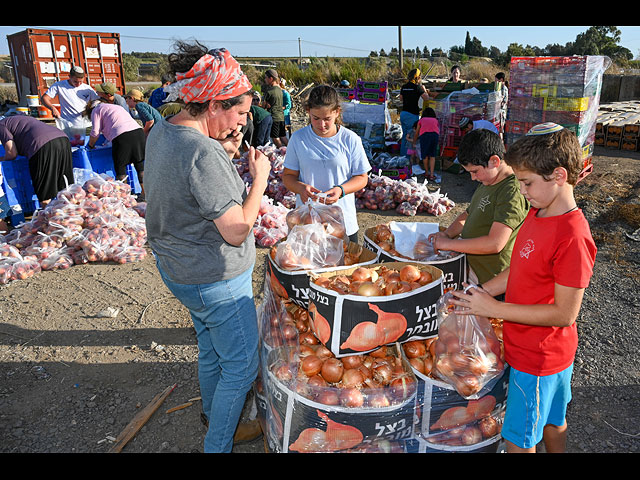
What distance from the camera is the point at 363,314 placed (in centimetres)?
194

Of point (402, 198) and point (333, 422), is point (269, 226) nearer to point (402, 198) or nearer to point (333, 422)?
point (402, 198)

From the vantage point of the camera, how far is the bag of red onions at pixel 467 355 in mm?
1915

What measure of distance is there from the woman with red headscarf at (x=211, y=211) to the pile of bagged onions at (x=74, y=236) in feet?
12.2

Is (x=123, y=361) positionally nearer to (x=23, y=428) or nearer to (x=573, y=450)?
(x=23, y=428)

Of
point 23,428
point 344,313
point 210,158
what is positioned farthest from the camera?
point 23,428

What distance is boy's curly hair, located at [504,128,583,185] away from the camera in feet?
5.66

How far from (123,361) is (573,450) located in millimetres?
3222

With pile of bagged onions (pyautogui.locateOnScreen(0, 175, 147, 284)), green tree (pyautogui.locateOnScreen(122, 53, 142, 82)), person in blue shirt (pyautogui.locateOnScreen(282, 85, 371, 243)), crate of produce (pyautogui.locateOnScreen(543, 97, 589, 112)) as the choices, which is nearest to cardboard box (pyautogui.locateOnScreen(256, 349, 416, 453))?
person in blue shirt (pyautogui.locateOnScreen(282, 85, 371, 243))

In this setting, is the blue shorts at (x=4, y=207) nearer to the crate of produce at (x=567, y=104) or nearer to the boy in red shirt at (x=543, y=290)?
the boy in red shirt at (x=543, y=290)

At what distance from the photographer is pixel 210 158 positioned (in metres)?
1.81

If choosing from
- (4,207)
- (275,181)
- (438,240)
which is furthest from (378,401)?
(4,207)

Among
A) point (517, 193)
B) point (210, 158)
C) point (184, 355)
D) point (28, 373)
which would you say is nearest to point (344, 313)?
point (210, 158)

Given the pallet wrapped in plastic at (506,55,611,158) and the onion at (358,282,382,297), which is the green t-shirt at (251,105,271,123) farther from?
the onion at (358,282,382,297)
